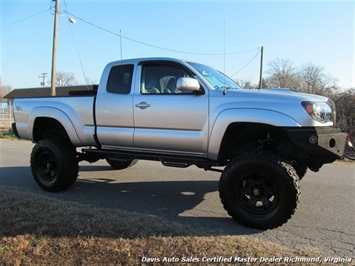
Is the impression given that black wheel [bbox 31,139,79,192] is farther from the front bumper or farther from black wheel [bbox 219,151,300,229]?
the front bumper

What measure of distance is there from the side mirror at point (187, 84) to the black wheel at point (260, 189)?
1.13 m

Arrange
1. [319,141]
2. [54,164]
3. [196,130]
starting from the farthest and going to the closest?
[54,164], [196,130], [319,141]

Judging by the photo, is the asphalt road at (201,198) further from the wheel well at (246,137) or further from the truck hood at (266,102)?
the truck hood at (266,102)

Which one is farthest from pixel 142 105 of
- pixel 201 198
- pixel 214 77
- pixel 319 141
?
pixel 319 141

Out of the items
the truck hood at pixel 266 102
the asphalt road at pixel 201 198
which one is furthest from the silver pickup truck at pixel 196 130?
the asphalt road at pixel 201 198

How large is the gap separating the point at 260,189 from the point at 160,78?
7.56ft

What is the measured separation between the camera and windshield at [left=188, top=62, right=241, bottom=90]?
16.5ft

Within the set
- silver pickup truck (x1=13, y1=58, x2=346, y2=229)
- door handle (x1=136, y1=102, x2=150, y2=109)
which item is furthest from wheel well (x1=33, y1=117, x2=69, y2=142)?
door handle (x1=136, y1=102, x2=150, y2=109)

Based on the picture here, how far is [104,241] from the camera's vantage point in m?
3.59

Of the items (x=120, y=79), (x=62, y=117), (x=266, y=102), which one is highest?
(x=120, y=79)

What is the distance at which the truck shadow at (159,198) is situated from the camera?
4.39m

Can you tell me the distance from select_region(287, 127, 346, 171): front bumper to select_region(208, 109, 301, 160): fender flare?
0.43 feet

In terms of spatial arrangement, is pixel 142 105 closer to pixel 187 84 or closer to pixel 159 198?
pixel 187 84

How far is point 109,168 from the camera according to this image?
823 cm
